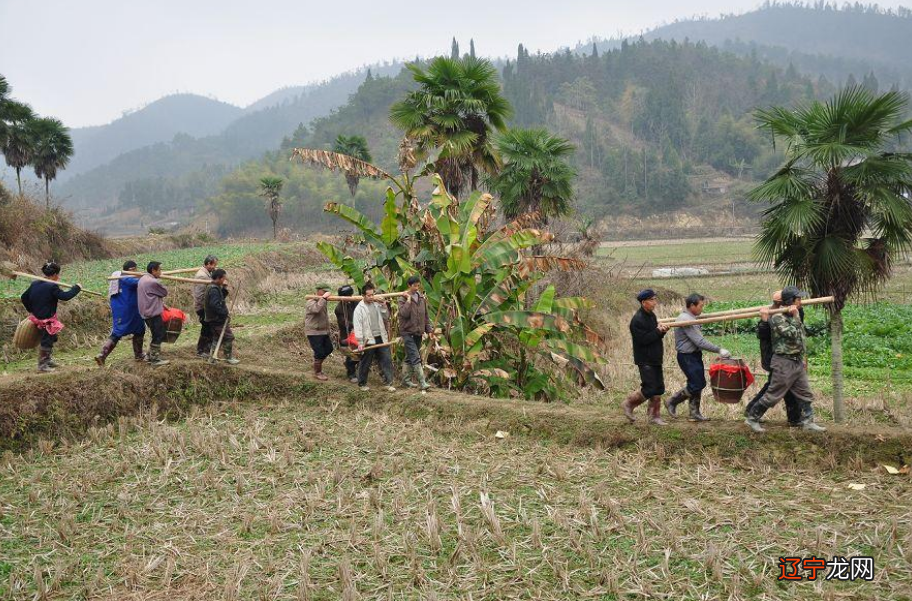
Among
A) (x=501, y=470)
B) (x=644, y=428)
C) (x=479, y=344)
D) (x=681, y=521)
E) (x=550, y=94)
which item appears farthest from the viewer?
(x=550, y=94)

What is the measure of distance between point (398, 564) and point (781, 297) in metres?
4.91

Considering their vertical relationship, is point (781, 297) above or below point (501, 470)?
above

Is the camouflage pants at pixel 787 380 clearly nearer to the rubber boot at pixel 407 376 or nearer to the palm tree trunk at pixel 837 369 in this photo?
the palm tree trunk at pixel 837 369

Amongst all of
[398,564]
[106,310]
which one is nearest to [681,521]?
[398,564]

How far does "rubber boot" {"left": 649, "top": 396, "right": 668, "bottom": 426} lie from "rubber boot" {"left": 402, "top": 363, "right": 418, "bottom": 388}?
355 centimetres

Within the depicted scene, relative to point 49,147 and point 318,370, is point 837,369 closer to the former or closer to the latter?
point 318,370

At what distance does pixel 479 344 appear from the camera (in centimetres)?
1020

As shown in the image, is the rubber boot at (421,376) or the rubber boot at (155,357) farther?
the rubber boot at (155,357)

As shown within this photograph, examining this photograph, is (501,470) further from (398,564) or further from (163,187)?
(163,187)

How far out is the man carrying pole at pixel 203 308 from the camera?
1041 cm

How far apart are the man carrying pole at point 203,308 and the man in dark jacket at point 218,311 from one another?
0.11 meters

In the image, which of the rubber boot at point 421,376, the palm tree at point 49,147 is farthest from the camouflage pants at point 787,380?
the palm tree at point 49,147

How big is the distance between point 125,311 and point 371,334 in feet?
12.3

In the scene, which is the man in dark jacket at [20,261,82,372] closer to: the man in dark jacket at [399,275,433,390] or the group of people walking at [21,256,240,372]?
the group of people walking at [21,256,240,372]
